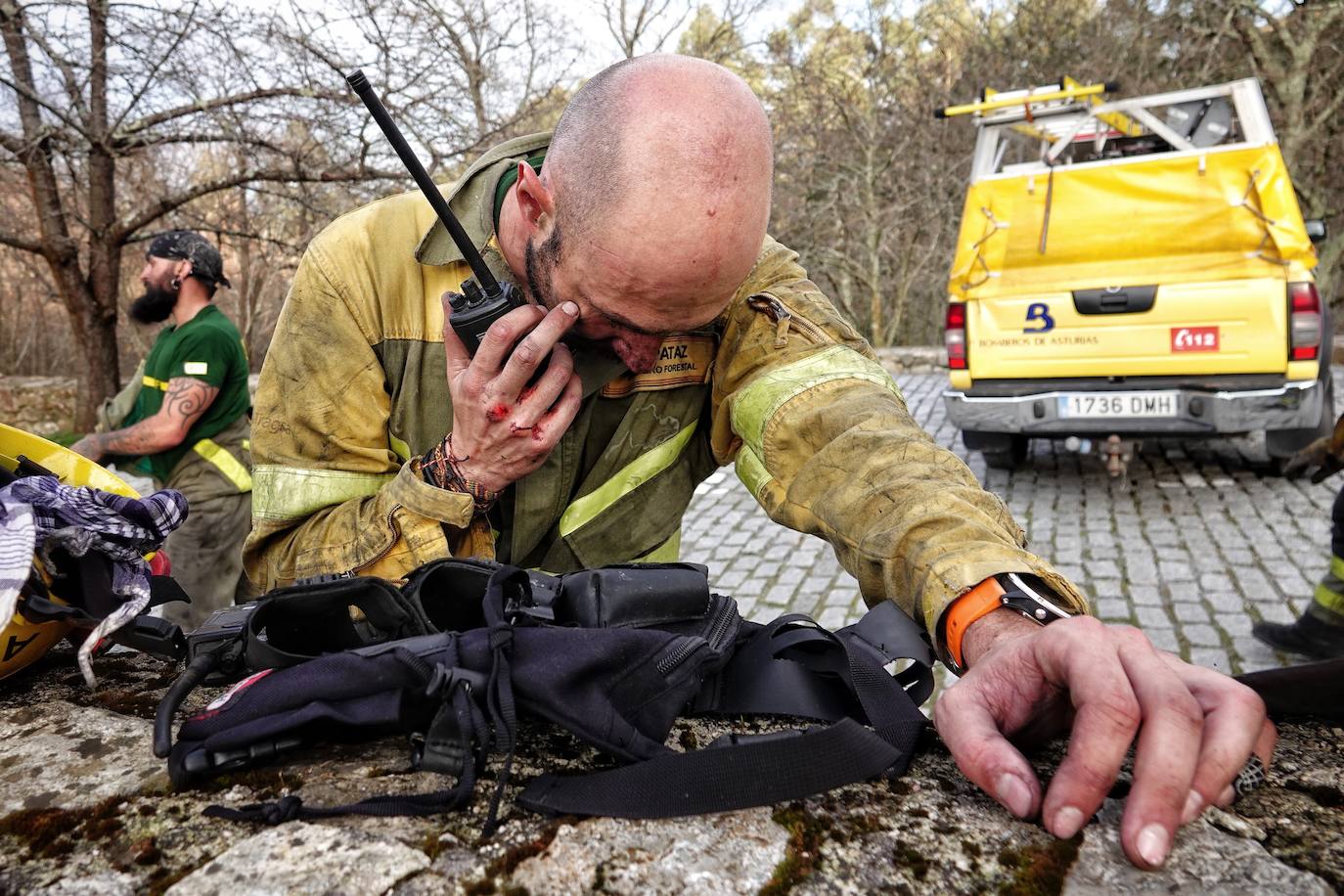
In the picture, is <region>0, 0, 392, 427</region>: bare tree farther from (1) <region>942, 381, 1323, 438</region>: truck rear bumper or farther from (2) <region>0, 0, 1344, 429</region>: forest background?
(1) <region>942, 381, 1323, 438</region>: truck rear bumper

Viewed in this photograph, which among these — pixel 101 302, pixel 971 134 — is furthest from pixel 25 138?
pixel 971 134

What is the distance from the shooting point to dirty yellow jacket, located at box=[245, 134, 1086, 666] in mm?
1697

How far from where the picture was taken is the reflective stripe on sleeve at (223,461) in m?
4.37

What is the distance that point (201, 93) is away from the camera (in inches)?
282

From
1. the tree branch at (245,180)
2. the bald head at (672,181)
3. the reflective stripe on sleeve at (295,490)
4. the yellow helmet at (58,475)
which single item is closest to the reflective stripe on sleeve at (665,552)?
the reflective stripe on sleeve at (295,490)

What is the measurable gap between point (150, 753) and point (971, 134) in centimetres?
1521

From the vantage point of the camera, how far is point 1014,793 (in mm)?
1000

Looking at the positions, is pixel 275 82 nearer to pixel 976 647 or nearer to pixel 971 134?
pixel 976 647

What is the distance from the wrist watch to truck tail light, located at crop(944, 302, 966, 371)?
511cm

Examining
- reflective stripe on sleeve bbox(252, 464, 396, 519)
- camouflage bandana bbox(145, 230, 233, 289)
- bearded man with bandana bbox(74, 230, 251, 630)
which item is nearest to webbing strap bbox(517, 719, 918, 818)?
reflective stripe on sleeve bbox(252, 464, 396, 519)

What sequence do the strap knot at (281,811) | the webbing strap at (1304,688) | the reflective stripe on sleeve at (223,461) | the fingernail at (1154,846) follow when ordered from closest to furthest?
the fingernail at (1154,846), the strap knot at (281,811), the webbing strap at (1304,688), the reflective stripe on sleeve at (223,461)

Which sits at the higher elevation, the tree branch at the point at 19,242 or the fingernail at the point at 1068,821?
the tree branch at the point at 19,242

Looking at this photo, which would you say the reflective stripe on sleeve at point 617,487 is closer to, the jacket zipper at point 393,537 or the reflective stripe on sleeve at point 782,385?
the reflective stripe on sleeve at point 782,385

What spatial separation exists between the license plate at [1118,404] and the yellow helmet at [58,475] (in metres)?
5.55
